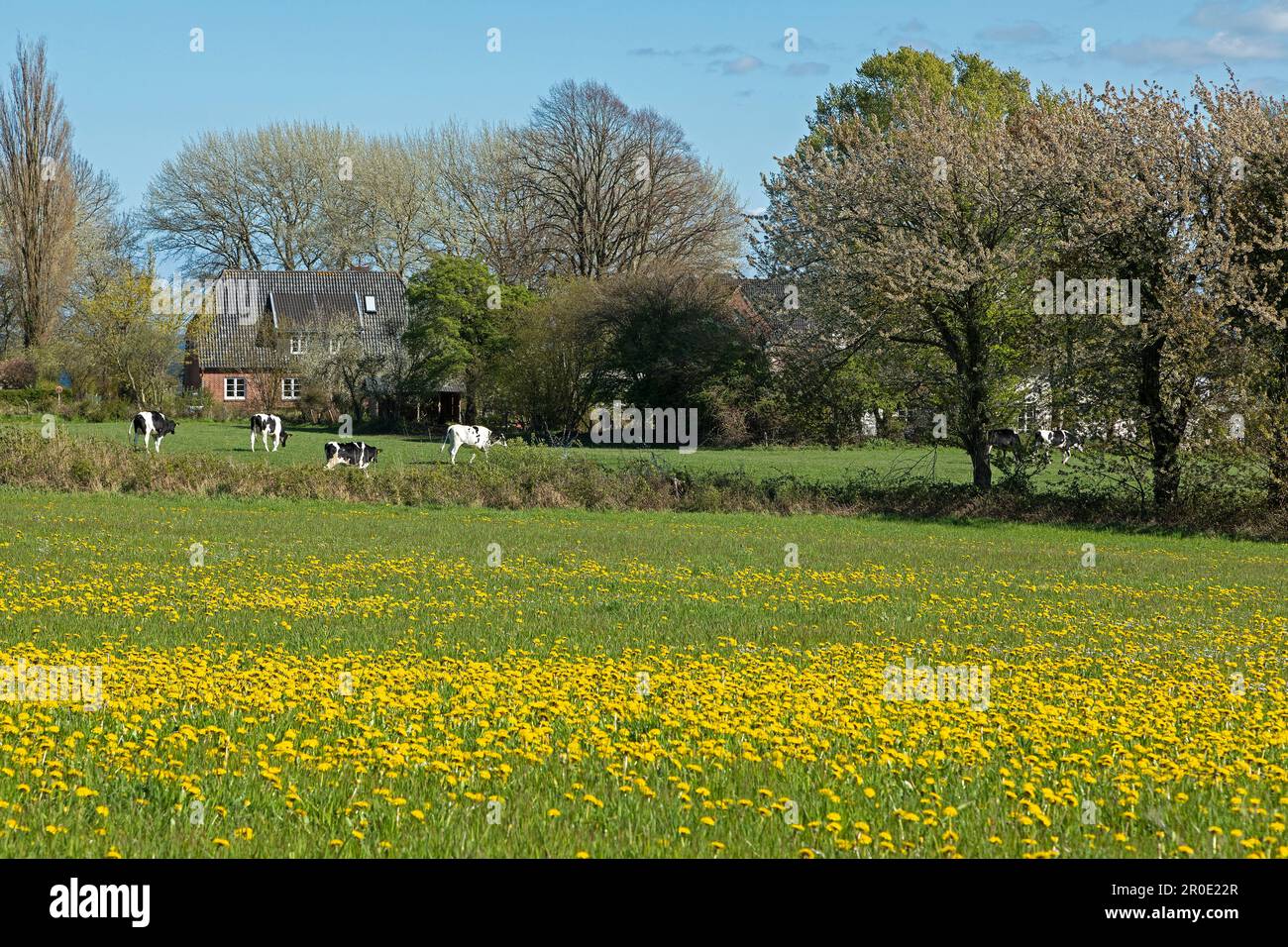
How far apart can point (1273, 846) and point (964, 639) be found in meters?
8.14

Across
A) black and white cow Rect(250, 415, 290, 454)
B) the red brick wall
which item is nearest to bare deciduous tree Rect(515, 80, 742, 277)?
the red brick wall

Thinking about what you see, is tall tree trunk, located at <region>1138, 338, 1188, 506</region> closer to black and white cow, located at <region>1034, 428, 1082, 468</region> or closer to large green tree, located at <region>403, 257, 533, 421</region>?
black and white cow, located at <region>1034, 428, 1082, 468</region>

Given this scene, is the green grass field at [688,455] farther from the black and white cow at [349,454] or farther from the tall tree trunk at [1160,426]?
the tall tree trunk at [1160,426]

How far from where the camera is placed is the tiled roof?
8619 cm

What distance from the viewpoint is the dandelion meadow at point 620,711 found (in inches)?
255

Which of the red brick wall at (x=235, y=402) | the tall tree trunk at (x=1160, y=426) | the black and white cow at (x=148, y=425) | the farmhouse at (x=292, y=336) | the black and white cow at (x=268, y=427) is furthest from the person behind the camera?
the red brick wall at (x=235, y=402)

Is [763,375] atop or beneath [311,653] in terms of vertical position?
atop

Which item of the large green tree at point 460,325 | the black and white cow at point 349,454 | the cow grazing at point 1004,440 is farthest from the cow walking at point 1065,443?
the large green tree at point 460,325

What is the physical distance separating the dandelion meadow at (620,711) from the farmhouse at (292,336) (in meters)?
57.1

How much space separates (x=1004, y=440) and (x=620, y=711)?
2842 cm

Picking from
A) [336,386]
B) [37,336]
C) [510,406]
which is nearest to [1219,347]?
[510,406]

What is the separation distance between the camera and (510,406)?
220 ft

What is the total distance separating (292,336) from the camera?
80.8 m
